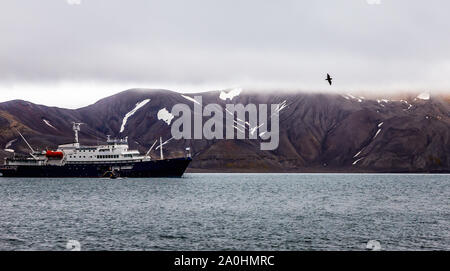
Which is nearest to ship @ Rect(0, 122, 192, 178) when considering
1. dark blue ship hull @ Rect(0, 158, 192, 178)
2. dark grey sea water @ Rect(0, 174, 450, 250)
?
dark blue ship hull @ Rect(0, 158, 192, 178)

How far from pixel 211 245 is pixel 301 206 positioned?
113 ft

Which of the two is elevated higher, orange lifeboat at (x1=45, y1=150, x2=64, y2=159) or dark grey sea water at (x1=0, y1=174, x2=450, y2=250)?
orange lifeboat at (x1=45, y1=150, x2=64, y2=159)

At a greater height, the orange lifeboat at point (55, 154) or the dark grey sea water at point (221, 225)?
the orange lifeboat at point (55, 154)

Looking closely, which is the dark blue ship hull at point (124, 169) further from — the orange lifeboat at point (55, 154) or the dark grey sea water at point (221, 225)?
the dark grey sea water at point (221, 225)

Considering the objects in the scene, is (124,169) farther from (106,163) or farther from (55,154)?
(55,154)

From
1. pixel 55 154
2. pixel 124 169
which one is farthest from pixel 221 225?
pixel 55 154

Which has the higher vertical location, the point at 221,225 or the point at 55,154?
the point at 55,154

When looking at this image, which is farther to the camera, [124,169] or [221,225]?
[124,169]

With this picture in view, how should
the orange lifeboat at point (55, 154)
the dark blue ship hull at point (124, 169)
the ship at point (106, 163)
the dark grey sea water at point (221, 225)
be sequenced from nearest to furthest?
the dark grey sea water at point (221, 225) < the dark blue ship hull at point (124, 169) < the ship at point (106, 163) < the orange lifeboat at point (55, 154)

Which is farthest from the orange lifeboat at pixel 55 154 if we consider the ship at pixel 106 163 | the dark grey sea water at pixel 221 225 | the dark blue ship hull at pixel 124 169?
the dark grey sea water at pixel 221 225

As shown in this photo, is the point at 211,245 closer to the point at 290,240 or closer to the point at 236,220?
the point at 290,240

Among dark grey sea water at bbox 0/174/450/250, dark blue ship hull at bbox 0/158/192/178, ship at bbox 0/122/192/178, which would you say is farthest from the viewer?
ship at bbox 0/122/192/178

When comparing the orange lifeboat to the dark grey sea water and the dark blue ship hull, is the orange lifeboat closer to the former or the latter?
the dark blue ship hull

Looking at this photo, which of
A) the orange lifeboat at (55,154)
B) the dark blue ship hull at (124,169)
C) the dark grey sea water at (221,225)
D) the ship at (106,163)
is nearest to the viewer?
the dark grey sea water at (221,225)
